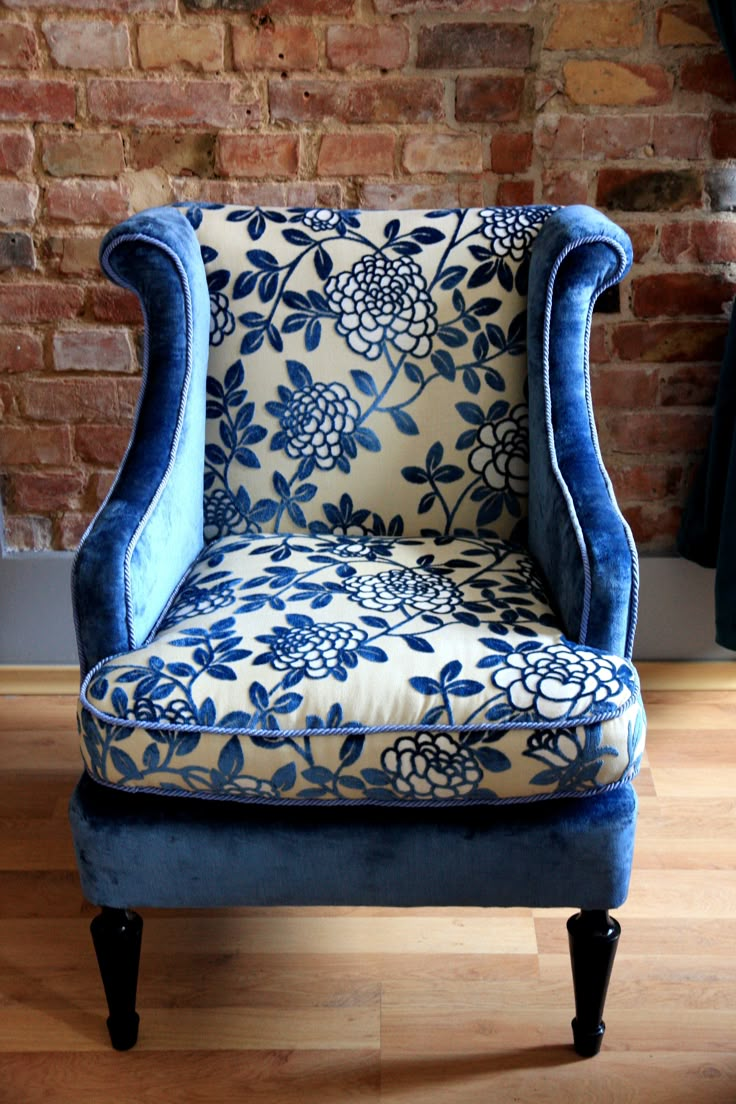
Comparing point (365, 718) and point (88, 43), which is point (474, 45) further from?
point (365, 718)

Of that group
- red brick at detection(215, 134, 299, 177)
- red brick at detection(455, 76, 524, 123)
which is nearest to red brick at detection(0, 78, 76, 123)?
red brick at detection(215, 134, 299, 177)

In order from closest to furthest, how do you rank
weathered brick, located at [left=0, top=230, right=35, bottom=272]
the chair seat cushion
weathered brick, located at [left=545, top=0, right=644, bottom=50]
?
the chair seat cushion, weathered brick, located at [left=545, top=0, right=644, bottom=50], weathered brick, located at [left=0, top=230, right=35, bottom=272]

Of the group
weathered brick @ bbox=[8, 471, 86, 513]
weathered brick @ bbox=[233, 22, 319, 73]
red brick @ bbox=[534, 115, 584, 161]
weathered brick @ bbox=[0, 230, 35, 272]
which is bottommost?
weathered brick @ bbox=[8, 471, 86, 513]

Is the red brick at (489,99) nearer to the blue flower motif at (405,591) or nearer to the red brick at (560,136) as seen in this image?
the red brick at (560,136)

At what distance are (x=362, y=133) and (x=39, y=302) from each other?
0.60 metres

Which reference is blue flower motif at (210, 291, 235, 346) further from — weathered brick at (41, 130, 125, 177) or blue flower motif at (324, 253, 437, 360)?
weathered brick at (41, 130, 125, 177)

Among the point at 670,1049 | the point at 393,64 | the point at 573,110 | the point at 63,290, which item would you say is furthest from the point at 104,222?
the point at 670,1049

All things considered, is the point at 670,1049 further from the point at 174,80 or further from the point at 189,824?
the point at 174,80

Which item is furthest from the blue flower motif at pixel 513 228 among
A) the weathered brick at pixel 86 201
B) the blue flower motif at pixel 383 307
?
the weathered brick at pixel 86 201

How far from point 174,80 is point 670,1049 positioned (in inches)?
60.2

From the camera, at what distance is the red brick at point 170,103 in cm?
174

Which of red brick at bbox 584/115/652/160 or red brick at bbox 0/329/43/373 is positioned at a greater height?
red brick at bbox 584/115/652/160

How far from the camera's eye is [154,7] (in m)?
1.71

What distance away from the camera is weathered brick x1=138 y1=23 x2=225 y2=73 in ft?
5.64
